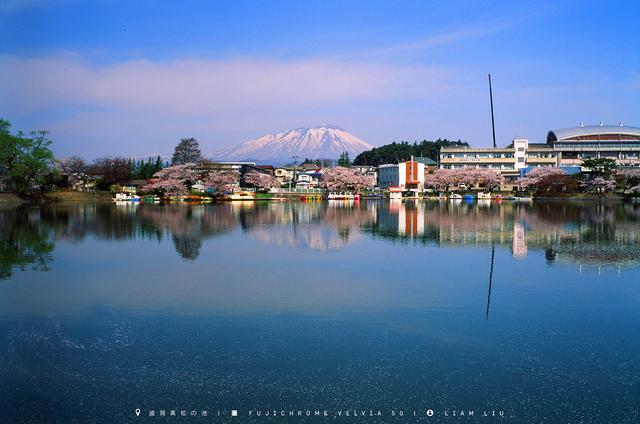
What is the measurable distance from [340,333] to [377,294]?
101 inches

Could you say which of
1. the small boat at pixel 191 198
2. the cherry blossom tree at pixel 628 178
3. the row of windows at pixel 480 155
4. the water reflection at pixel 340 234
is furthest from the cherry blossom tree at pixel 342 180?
the water reflection at pixel 340 234

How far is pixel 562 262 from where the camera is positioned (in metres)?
13.3

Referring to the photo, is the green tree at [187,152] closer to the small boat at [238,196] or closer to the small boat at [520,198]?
the small boat at [238,196]

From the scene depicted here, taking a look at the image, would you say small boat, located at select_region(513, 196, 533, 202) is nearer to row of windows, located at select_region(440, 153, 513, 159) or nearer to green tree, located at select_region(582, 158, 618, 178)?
green tree, located at select_region(582, 158, 618, 178)

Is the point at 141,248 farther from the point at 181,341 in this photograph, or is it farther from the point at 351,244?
the point at 181,341

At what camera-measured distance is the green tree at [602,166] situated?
50.5 metres

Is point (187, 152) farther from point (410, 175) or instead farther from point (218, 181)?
point (410, 175)

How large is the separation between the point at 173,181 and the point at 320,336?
1799 inches

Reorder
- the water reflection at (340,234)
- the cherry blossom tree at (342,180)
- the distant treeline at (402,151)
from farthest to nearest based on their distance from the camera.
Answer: the distant treeline at (402,151), the cherry blossom tree at (342,180), the water reflection at (340,234)

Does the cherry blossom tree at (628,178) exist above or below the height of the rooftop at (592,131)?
below

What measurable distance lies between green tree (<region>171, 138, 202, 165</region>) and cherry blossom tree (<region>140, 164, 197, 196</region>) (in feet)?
23.5

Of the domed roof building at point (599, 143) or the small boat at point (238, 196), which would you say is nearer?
the small boat at point (238, 196)

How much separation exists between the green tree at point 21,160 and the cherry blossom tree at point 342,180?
3119 cm

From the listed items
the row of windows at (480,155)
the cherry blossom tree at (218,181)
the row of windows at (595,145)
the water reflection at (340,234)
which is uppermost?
the row of windows at (595,145)
